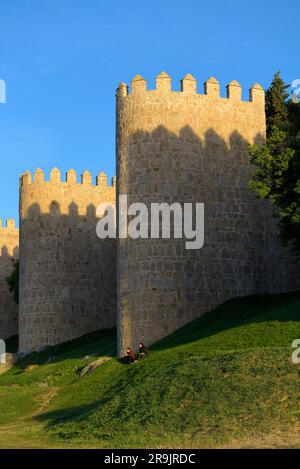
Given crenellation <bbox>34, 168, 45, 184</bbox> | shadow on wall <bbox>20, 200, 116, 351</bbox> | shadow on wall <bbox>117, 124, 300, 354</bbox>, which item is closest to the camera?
shadow on wall <bbox>117, 124, 300, 354</bbox>

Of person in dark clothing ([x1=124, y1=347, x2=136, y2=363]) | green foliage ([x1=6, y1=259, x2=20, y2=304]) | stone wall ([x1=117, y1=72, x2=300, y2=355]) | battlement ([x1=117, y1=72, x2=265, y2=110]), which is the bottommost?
person in dark clothing ([x1=124, y1=347, x2=136, y2=363])

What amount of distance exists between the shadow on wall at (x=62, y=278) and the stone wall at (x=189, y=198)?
10531mm

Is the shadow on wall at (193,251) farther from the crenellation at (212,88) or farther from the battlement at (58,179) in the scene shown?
the battlement at (58,179)

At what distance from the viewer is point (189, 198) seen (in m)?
29.2

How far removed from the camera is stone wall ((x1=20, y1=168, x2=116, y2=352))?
38.8 metres

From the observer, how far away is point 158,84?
29844 millimetres

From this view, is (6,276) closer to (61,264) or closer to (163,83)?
(61,264)

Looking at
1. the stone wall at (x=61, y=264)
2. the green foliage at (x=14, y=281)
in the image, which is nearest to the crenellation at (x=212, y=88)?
the stone wall at (x=61, y=264)

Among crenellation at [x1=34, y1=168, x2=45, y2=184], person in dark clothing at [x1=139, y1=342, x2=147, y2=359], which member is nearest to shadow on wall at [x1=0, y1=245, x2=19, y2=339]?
crenellation at [x1=34, y1=168, x2=45, y2=184]

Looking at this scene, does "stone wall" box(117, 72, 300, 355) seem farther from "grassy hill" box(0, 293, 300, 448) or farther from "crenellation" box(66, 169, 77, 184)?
"crenellation" box(66, 169, 77, 184)

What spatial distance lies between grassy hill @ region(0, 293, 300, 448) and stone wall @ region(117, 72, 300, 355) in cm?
120

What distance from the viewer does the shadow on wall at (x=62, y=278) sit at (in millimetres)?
38812

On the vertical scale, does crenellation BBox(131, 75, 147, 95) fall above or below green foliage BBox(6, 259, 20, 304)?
above
